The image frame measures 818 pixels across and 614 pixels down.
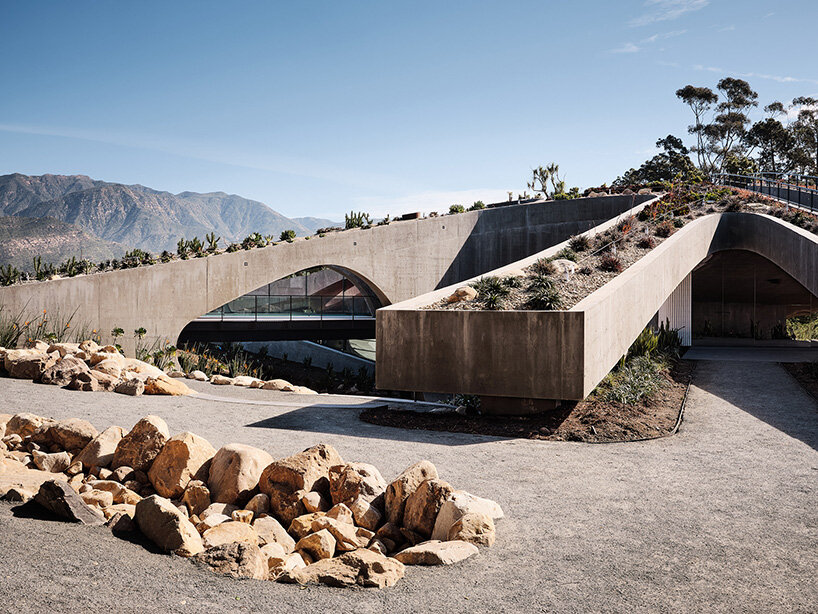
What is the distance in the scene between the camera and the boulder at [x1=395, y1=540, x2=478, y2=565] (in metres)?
4.68

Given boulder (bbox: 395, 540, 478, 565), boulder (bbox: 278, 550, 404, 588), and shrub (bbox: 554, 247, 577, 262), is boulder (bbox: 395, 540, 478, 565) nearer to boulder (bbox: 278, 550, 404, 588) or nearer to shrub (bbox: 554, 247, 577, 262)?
boulder (bbox: 278, 550, 404, 588)

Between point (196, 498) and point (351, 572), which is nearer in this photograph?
point (351, 572)

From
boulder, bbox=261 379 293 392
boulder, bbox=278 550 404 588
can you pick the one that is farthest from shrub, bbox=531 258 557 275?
boulder, bbox=278 550 404 588

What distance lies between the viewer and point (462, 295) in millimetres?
10844

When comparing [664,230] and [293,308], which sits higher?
[664,230]

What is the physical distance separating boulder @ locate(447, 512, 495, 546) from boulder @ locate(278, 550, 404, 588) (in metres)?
0.81

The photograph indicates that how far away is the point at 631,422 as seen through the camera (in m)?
9.60

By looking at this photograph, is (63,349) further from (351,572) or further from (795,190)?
(795,190)

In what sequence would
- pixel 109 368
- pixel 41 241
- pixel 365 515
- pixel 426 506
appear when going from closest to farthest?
pixel 426 506
pixel 365 515
pixel 109 368
pixel 41 241

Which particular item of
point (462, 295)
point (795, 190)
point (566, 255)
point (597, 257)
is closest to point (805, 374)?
point (597, 257)

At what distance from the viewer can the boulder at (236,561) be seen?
4.15m

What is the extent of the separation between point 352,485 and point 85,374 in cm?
745

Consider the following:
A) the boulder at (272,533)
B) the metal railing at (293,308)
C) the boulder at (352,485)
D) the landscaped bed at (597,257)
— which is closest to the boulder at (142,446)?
the boulder at (272,533)

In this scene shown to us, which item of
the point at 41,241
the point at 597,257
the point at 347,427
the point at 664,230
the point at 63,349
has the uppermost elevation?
the point at 41,241
